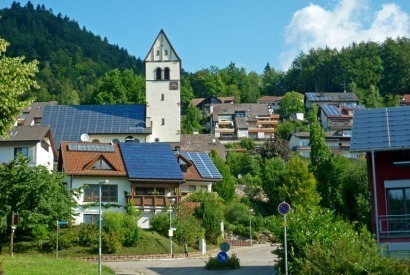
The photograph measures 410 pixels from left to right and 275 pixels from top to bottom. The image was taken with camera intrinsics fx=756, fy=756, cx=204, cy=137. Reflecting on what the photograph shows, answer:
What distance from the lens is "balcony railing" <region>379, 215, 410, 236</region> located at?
26875 mm

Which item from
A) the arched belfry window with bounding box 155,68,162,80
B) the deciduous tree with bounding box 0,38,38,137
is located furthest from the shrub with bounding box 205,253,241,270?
the arched belfry window with bounding box 155,68,162,80

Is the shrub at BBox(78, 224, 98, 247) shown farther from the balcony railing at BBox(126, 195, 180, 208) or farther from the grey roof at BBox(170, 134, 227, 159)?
the grey roof at BBox(170, 134, 227, 159)

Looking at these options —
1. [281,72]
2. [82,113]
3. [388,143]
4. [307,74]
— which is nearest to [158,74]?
[82,113]

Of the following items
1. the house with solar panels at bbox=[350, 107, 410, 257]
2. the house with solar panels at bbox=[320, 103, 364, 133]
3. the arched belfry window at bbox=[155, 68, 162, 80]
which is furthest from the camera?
the house with solar panels at bbox=[320, 103, 364, 133]

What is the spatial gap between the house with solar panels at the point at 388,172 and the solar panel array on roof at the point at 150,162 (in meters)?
25.5

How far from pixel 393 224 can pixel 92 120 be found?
59.5 meters

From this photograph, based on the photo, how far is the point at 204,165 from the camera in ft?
203

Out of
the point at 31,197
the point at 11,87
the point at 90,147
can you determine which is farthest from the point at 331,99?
the point at 11,87

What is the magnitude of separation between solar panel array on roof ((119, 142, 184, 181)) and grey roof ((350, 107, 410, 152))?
24.5 m

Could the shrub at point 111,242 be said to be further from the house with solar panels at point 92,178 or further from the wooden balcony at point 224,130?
the wooden balcony at point 224,130

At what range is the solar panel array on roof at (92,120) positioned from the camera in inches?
3216

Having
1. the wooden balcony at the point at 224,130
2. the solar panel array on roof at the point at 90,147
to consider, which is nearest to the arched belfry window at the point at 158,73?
the solar panel array on roof at the point at 90,147

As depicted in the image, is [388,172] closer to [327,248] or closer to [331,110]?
[327,248]

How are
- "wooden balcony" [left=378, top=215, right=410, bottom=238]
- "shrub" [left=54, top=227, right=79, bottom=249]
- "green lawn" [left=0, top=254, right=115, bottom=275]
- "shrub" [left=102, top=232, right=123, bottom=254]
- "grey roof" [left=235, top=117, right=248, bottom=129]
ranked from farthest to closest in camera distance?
"grey roof" [left=235, top=117, right=248, bottom=129]
"shrub" [left=102, top=232, right=123, bottom=254]
"shrub" [left=54, top=227, right=79, bottom=249]
"wooden balcony" [left=378, top=215, right=410, bottom=238]
"green lawn" [left=0, top=254, right=115, bottom=275]
